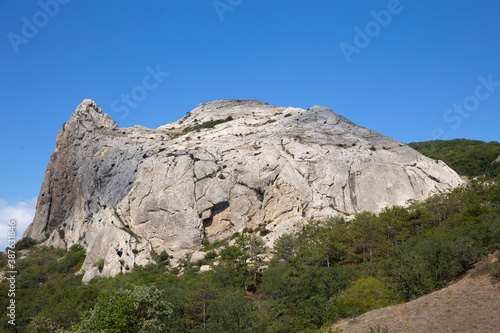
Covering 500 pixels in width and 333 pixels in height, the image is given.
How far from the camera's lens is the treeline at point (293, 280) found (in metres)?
32.5

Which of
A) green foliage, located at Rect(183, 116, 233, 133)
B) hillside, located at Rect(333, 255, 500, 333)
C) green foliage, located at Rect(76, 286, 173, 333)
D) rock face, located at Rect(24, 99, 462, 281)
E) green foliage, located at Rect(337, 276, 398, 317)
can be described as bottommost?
hillside, located at Rect(333, 255, 500, 333)

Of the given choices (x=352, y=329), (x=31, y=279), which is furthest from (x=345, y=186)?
(x=31, y=279)

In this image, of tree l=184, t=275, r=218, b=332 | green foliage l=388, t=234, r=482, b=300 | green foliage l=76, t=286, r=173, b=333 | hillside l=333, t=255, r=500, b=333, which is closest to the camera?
hillside l=333, t=255, r=500, b=333

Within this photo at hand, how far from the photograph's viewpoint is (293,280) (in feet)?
138

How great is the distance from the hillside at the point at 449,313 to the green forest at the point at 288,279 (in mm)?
2010

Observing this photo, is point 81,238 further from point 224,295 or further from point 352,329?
point 352,329

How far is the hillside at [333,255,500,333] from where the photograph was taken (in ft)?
78.9

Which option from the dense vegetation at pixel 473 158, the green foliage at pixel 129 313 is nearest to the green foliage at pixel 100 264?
the green foliage at pixel 129 313

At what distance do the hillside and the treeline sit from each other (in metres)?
3.04

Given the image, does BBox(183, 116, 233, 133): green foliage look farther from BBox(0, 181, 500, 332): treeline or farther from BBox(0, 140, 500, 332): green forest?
BBox(0, 140, 500, 332): green forest

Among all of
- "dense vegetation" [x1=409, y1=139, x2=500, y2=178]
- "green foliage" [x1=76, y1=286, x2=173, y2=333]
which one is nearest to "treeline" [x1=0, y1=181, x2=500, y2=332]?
"green foliage" [x1=76, y1=286, x2=173, y2=333]

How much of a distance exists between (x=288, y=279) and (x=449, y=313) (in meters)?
20.6

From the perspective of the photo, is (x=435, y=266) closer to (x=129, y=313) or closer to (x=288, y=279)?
(x=288, y=279)

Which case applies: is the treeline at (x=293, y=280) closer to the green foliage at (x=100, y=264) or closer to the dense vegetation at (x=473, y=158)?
the green foliage at (x=100, y=264)
